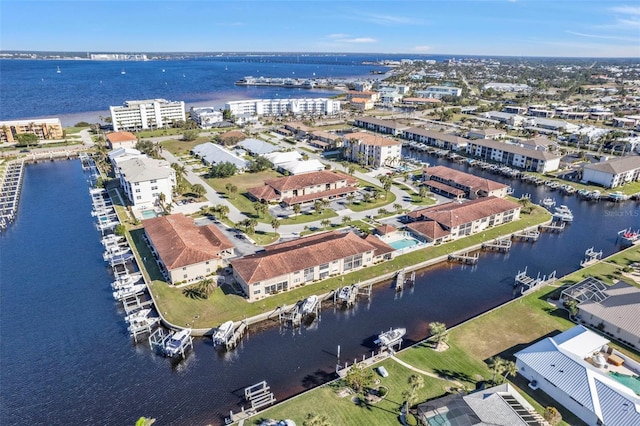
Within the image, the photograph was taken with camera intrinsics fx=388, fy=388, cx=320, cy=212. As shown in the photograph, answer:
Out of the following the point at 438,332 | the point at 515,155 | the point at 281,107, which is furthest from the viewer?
the point at 281,107

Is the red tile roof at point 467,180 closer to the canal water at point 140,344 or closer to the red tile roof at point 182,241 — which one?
the canal water at point 140,344

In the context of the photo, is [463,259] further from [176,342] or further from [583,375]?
[176,342]

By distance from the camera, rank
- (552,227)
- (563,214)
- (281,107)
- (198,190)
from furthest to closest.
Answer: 1. (281,107)
2. (198,190)
3. (563,214)
4. (552,227)

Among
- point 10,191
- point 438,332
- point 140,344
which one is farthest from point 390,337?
point 10,191

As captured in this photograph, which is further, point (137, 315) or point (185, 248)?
point (185, 248)

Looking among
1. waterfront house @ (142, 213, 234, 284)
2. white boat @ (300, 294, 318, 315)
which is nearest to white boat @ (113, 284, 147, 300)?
waterfront house @ (142, 213, 234, 284)

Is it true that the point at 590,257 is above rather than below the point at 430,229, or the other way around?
below

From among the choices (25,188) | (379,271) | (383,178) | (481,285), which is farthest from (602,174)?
(25,188)

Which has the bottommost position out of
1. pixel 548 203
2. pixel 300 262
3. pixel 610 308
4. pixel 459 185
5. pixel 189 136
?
pixel 548 203
